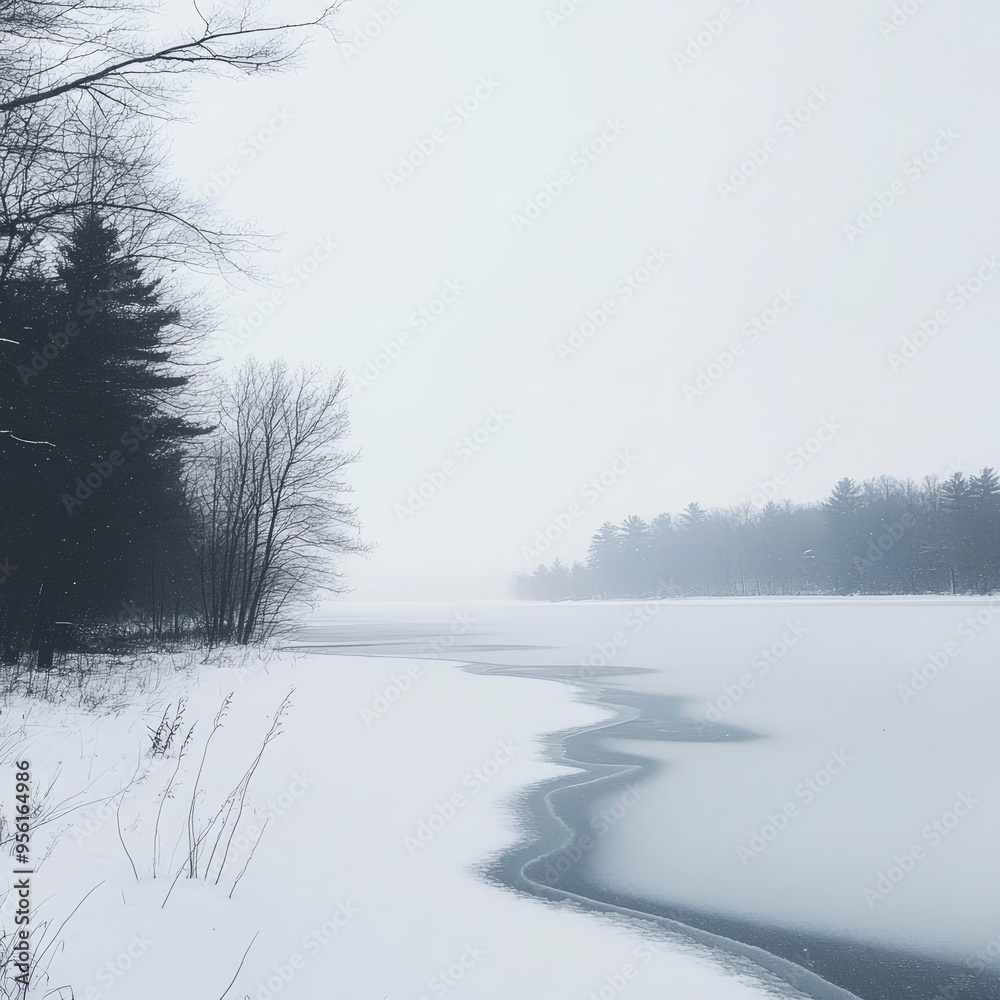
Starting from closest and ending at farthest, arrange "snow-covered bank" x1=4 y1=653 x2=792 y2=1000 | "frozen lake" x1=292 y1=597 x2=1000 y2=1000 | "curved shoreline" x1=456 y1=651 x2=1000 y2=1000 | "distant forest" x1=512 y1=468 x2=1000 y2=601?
"snow-covered bank" x1=4 y1=653 x2=792 y2=1000 < "curved shoreline" x1=456 y1=651 x2=1000 y2=1000 < "frozen lake" x1=292 y1=597 x2=1000 y2=1000 < "distant forest" x1=512 y1=468 x2=1000 y2=601

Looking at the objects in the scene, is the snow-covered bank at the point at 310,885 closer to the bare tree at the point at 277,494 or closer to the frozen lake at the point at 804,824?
the frozen lake at the point at 804,824

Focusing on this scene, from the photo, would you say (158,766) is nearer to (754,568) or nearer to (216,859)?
(216,859)

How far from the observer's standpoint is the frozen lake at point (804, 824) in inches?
204

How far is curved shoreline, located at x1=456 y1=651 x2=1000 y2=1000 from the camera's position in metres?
4.56

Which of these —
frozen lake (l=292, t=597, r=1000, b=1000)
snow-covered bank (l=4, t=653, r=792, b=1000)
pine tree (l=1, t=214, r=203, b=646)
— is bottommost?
frozen lake (l=292, t=597, r=1000, b=1000)

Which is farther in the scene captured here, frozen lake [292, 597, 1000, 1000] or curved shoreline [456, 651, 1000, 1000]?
frozen lake [292, 597, 1000, 1000]

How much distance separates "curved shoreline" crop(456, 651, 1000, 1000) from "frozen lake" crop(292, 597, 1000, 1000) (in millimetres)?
17

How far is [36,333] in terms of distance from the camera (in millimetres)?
13367

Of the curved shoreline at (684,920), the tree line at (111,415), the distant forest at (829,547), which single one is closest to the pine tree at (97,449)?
the tree line at (111,415)

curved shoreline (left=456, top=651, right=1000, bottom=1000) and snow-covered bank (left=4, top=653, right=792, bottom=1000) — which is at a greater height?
snow-covered bank (left=4, top=653, right=792, bottom=1000)

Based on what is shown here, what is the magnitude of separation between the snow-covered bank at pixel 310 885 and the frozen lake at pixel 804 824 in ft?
2.00

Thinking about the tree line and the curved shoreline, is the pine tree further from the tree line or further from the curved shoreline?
the curved shoreline

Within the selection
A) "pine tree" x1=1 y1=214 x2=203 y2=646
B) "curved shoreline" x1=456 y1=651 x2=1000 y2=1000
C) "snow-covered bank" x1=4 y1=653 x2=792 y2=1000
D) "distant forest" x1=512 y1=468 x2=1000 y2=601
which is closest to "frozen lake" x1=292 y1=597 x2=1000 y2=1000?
"curved shoreline" x1=456 y1=651 x2=1000 y2=1000

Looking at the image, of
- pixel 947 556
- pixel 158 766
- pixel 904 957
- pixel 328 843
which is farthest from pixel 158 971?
pixel 947 556
